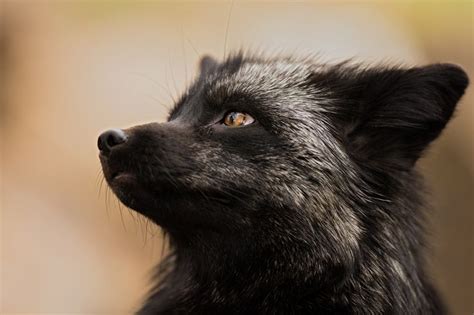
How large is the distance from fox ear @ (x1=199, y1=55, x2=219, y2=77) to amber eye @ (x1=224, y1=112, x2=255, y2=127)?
0.67 meters

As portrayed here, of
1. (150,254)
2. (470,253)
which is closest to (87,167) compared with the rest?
(150,254)

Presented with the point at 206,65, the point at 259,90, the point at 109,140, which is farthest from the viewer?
the point at 206,65

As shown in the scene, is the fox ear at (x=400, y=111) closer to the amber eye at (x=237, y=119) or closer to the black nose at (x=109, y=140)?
the amber eye at (x=237, y=119)

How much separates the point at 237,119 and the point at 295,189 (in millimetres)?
518

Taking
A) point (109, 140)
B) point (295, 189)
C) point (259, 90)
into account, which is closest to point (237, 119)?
point (259, 90)

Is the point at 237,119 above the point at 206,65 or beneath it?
beneath

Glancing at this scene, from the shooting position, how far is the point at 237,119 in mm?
4500

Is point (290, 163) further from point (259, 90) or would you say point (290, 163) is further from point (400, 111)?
point (400, 111)

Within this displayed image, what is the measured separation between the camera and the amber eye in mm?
4480

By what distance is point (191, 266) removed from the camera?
4.57 meters

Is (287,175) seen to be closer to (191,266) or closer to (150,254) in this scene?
(191,266)

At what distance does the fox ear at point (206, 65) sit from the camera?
5.20 m

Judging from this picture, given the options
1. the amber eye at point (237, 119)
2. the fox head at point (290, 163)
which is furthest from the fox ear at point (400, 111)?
the amber eye at point (237, 119)

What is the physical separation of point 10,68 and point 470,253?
8.12 metres
